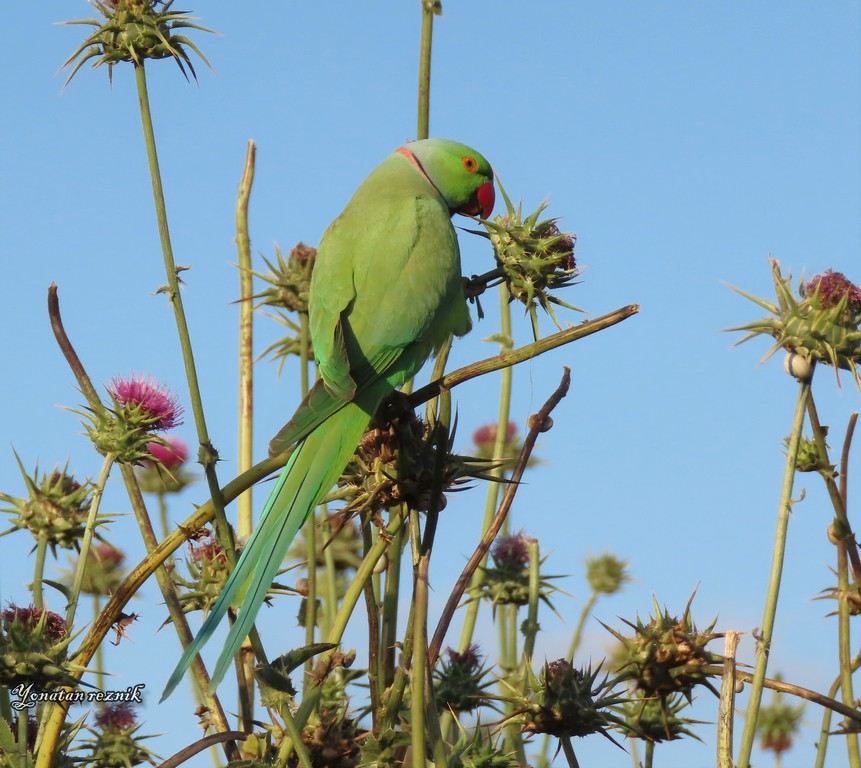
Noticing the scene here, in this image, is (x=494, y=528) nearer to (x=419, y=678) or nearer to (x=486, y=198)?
(x=419, y=678)

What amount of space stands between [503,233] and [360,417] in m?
0.92

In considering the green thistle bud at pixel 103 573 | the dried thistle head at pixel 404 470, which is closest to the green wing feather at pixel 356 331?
the dried thistle head at pixel 404 470

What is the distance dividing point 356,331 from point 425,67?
3.82 feet

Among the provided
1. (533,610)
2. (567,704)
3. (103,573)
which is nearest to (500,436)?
(533,610)

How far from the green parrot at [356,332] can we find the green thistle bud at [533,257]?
0.54 meters

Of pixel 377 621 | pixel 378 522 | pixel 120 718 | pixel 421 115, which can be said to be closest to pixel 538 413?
pixel 378 522

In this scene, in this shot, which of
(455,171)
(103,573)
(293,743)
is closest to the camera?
(293,743)

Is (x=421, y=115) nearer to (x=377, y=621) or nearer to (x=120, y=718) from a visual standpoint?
(x=377, y=621)

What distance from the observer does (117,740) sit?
15.2 ft

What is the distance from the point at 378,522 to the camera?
150 inches

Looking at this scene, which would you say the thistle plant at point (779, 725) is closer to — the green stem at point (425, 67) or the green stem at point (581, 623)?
the green stem at point (581, 623)

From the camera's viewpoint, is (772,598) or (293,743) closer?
(293,743)

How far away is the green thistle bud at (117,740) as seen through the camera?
460 centimetres

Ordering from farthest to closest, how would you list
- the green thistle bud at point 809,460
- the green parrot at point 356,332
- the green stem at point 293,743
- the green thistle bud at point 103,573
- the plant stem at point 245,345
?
the green thistle bud at point 103,573 → the plant stem at point 245,345 → the green thistle bud at point 809,460 → the green parrot at point 356,332 → the green stem at point 293,743
